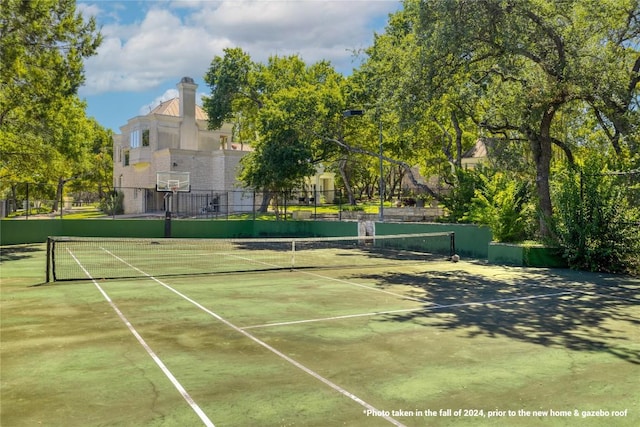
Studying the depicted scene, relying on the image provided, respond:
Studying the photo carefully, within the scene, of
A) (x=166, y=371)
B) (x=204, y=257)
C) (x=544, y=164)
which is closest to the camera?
(x=166, y=371)

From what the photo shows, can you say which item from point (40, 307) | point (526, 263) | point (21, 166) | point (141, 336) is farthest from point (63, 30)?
point (526, 263)

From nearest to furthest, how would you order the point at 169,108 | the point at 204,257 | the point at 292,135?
the point at 204,257 < the point at 292,135 < the point at 169,108

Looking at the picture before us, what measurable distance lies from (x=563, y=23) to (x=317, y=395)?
65.8 ft

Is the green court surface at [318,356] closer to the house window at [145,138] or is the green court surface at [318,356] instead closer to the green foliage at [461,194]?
the green foliage at [461,194]

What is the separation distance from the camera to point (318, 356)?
7.95 m

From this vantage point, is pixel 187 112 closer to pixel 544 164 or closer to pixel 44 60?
pixel 44 60

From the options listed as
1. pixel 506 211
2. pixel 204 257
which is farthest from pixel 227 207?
pixel 506 211

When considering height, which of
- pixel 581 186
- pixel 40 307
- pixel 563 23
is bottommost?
pixel 40 307

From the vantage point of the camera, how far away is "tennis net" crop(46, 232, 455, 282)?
720 inches

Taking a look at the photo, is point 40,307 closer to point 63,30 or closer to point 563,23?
point 63,30

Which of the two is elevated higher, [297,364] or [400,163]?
[400,163]

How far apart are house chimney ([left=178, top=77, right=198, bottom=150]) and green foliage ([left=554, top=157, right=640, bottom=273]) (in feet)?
134

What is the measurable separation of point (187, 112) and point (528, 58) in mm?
39722

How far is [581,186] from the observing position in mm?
19375
